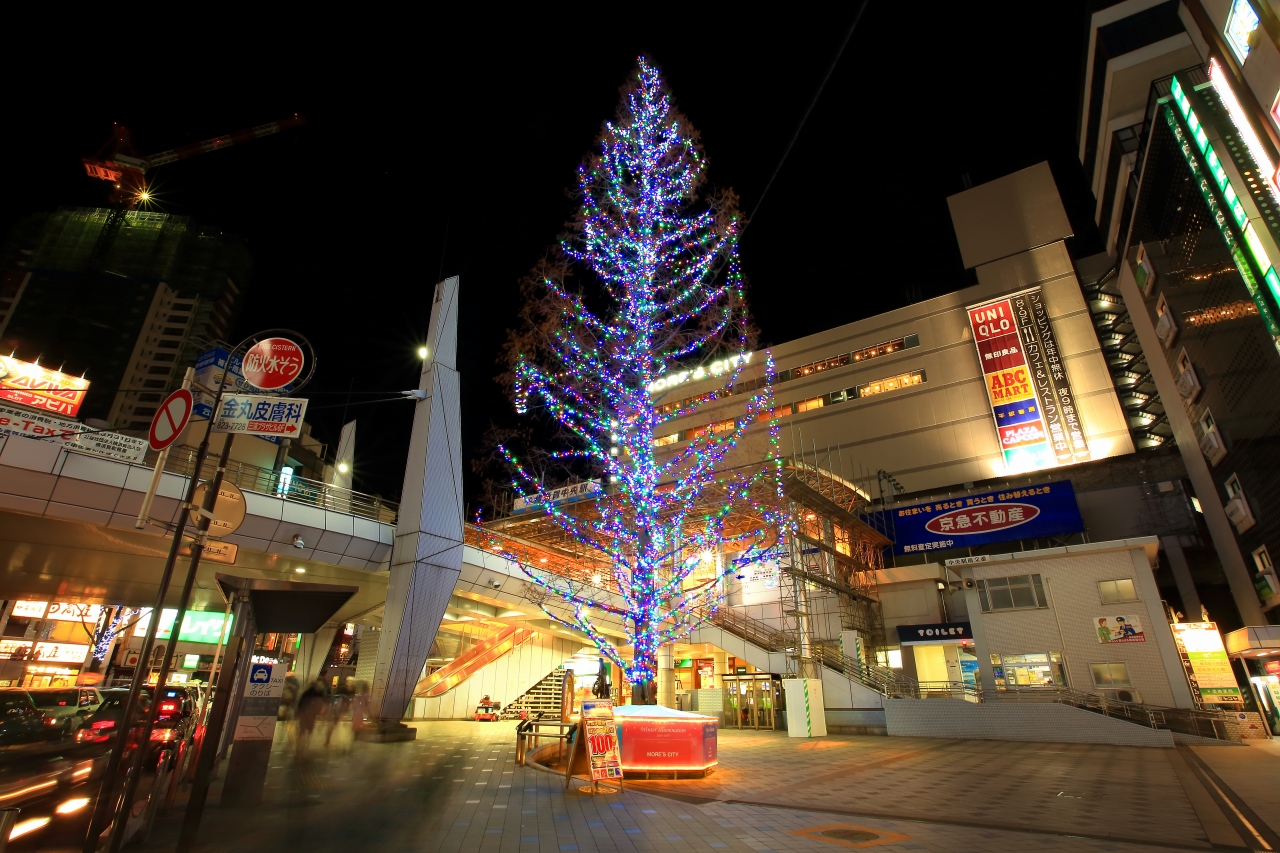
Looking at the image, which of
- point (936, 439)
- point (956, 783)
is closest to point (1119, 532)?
point (936, 439)

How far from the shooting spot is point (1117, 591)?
21.5 m

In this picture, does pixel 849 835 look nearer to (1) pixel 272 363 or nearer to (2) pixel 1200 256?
(1) pixel 272 363

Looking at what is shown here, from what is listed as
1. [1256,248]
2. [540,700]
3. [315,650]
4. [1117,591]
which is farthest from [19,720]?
[1256,248]

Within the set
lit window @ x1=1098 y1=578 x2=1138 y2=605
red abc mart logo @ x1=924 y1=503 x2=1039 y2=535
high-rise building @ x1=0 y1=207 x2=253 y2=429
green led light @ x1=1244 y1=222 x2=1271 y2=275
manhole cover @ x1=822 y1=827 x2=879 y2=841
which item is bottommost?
manhole cover @ x1=822 y1=827 x2=879 y2=841

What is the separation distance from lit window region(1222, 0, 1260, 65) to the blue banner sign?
21.3 metres

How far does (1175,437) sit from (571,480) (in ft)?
111

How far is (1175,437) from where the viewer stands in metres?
30.6

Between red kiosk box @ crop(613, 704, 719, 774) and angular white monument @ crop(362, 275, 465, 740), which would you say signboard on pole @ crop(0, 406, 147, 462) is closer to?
angular white monument @ crop(362, 275, 465, 740)

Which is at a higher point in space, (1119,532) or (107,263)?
(107,263)

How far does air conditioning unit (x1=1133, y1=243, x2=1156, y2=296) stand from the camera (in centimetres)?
3005

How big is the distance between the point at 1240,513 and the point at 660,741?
28.6 metres

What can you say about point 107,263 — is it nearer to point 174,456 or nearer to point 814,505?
point 174,456

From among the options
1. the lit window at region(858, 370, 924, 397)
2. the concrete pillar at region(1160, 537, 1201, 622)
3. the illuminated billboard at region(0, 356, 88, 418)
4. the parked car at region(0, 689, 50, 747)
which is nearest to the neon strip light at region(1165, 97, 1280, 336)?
Result: the concrete pillar at region(1160, 537, 1201, 622)

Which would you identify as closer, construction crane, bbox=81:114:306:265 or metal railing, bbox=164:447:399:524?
metal railing, bbox=164:447:399:524
